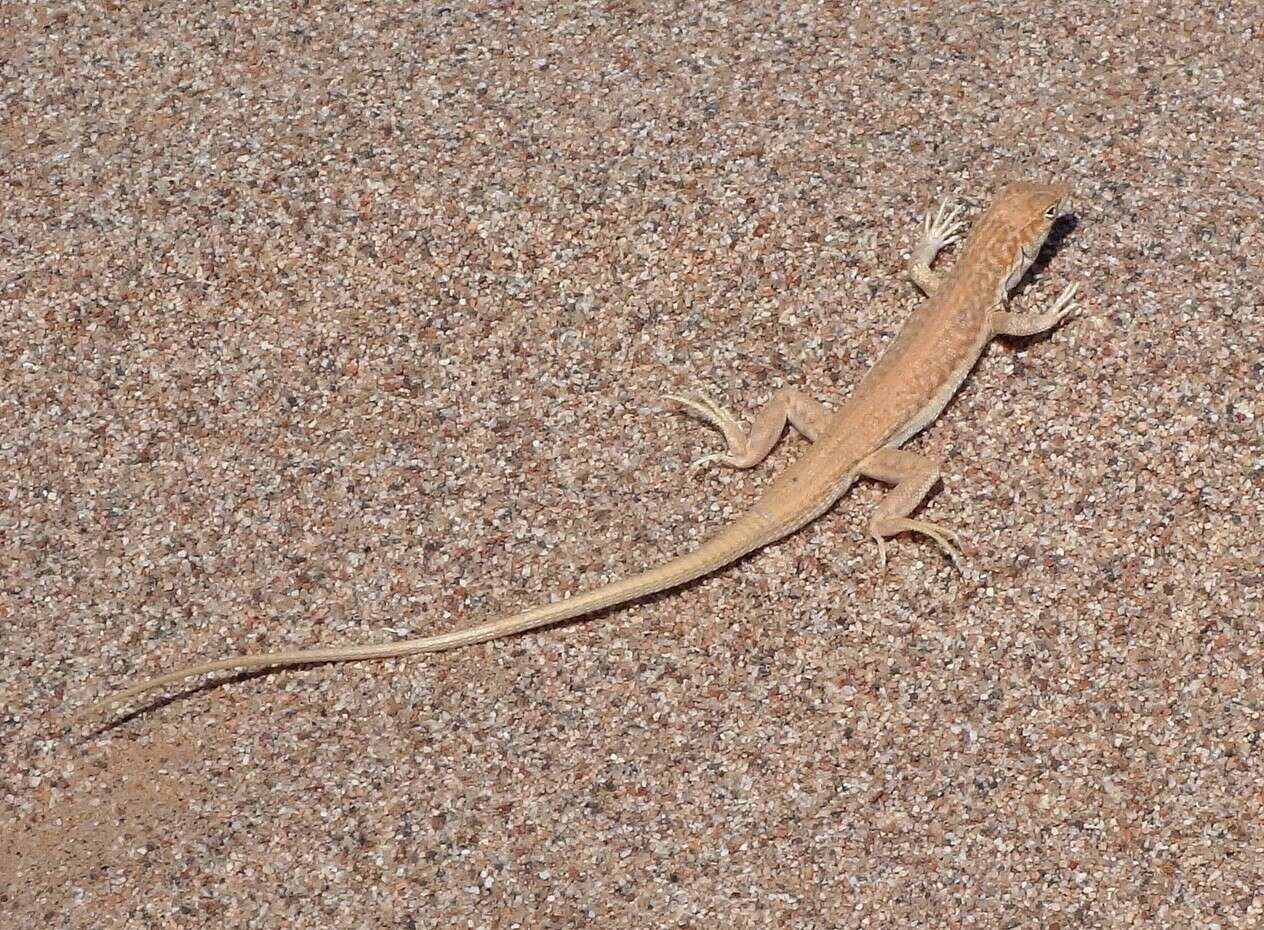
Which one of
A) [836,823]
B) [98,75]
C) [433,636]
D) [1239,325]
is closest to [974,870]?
[836,823]

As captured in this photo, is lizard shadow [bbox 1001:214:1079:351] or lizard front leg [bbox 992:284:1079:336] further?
lizard shadow [bbox 1001:214:1079:351]

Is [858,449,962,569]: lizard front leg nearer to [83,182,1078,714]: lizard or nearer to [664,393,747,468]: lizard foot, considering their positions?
[83,182,1078,714]: lizard

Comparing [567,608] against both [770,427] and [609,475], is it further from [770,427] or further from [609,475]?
[770,427]

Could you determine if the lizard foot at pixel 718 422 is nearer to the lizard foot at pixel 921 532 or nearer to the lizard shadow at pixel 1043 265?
the lizard foot at pixel 921 532

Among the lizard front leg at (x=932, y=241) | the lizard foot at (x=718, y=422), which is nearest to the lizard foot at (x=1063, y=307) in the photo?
the lizard front leg at (x=932, y=241)

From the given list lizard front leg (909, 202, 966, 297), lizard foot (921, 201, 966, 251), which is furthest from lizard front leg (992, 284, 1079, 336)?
lizard foot (921, 201, 966, 251)
